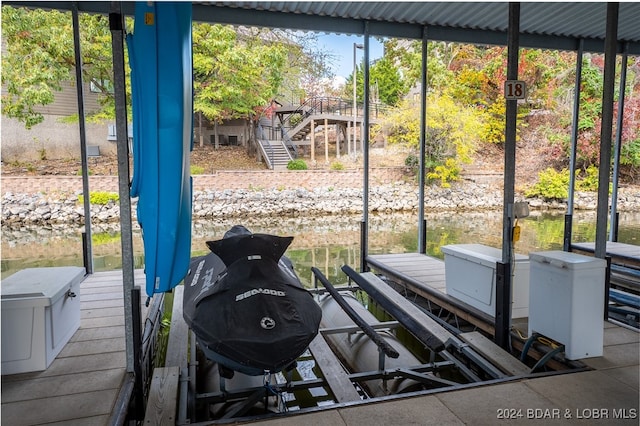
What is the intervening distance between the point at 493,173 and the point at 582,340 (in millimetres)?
15470

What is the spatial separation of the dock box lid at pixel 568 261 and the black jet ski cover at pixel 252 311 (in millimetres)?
1503

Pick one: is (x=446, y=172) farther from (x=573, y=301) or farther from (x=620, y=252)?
(x=573, y=301)

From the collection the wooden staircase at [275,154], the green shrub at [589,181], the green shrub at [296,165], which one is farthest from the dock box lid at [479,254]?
the green shrub at [589,181]

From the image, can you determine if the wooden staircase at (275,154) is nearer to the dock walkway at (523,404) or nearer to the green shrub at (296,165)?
the green shrub at (296,165)

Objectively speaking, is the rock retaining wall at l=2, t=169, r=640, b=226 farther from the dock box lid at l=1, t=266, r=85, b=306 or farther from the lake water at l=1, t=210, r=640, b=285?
the dock box lid at l=1, t=266, r=85, b=306

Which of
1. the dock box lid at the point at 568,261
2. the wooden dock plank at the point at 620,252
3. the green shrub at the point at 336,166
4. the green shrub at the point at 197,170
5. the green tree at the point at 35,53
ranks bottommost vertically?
the wooden dock plank at the point at 620,252

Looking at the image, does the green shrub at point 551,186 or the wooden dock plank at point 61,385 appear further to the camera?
the green shrub at point 551,186

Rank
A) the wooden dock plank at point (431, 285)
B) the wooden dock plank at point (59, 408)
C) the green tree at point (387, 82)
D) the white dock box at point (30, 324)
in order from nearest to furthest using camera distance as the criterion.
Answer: the wooden dock plank at point (59, 408) < the white dock box at point (30, 324) < the wooden dock plank at point (431, 285) < the green tree at point (387, 82)

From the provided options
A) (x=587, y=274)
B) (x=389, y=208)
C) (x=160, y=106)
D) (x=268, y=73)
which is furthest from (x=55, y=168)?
(x=587, y=274)

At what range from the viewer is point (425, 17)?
5.61 m

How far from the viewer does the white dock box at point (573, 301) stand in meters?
2.82

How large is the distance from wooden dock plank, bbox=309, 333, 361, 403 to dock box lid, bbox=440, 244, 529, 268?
1.39 metres

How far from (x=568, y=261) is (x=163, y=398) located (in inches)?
99.3

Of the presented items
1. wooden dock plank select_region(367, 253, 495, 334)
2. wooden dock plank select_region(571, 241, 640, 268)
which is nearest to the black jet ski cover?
wooden dock plank select_region(367, 253, 495, 334)
